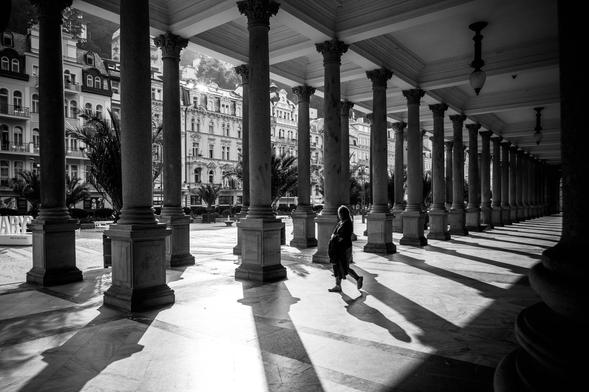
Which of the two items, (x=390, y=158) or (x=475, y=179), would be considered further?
(x=390, y=158)

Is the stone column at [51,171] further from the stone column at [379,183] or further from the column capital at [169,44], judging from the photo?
the stone column at [379,183]

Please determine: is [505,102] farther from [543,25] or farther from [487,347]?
[487,347]

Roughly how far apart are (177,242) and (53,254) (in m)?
3.37

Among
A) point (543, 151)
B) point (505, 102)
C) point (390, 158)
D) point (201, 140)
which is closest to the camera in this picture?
point (505, 102)

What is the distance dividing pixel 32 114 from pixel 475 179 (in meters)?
48.0

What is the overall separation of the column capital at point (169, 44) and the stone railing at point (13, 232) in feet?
40.1

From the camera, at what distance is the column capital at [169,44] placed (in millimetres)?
12102

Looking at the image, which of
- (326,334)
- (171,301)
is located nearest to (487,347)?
(326,334)

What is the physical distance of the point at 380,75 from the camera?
1531 cm

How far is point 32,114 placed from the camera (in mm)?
47156

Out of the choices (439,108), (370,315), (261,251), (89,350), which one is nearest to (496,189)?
(439,108)

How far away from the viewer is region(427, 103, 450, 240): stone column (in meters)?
19.6

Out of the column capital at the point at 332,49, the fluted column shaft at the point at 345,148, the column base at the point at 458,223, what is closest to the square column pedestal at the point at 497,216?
the column base at the point at 458,223

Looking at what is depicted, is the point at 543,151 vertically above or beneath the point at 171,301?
above
